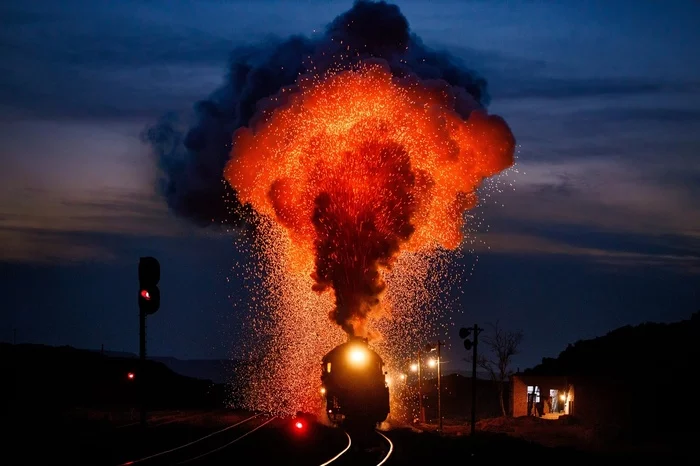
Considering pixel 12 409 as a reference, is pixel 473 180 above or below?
above

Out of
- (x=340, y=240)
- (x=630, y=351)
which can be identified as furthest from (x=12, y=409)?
(x=630, y=351)

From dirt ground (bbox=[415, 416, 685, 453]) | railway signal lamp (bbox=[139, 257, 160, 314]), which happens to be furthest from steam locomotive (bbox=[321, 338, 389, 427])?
railway signal lamp (bbox=[139, 257, 160, 314])

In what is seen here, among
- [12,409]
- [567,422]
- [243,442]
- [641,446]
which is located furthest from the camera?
[567,422]

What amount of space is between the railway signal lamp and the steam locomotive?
21.4m

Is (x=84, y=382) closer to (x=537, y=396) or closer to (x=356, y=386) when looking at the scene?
(x=537, y=396)

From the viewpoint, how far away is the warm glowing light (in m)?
40.9

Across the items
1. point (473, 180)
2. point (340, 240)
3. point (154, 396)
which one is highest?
point (473, 180)

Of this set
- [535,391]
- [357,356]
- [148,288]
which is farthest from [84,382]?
[148,288]

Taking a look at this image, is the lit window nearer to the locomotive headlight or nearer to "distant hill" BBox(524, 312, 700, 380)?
"distant hill" BBox(524, 312, 700, 380)

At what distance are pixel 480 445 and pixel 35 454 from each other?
2054 centimetres

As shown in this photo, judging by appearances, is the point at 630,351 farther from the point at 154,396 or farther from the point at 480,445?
the point at 154,396

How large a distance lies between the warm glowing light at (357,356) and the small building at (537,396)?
3705 cm

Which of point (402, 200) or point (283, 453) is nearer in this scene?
point (283, 453)

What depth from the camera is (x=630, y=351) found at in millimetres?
72750
